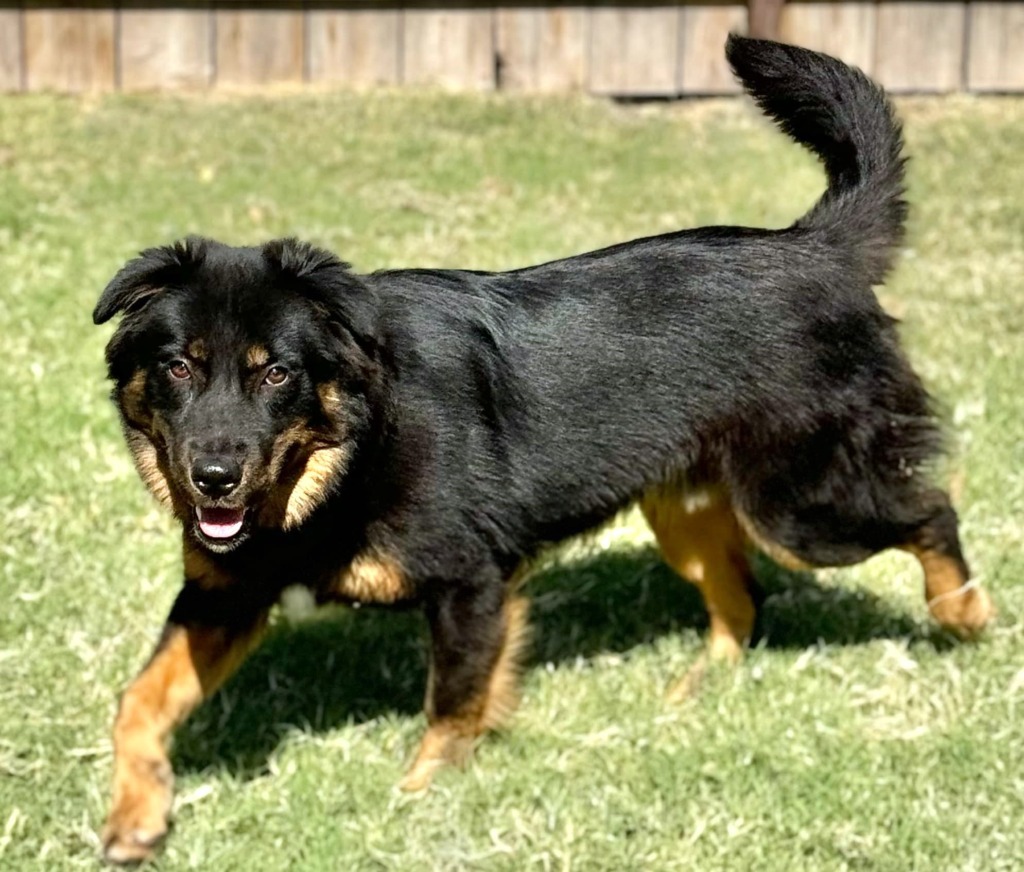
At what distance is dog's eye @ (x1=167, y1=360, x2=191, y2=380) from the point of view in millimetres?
3980

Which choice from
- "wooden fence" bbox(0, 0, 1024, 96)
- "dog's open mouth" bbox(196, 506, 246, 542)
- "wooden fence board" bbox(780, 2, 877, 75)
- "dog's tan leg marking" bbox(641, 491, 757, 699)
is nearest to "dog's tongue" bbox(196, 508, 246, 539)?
"dog's open mouth" bbox(196, 506, 246, 542)

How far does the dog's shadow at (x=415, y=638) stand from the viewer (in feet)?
15.7

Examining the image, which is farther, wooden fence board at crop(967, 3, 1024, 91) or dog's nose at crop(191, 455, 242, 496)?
wooden fence board at crop(967, 3, 1024, 91)

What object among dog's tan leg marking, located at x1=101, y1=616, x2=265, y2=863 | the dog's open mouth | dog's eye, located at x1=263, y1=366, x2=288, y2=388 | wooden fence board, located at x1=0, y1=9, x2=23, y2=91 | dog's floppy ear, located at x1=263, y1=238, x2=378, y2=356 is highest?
wooden fence board, located at x1=0, y1=9, x2=23, y2=91

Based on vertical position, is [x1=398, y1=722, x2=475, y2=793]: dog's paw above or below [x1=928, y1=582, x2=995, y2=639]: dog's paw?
below

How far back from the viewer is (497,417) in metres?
4.50

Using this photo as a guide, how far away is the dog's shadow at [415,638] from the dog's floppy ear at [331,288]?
1.39 meters

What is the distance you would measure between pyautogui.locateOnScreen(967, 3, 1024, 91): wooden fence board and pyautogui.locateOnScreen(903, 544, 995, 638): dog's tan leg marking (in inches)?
294

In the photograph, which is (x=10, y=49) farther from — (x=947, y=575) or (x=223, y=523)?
(x=947, y=575)

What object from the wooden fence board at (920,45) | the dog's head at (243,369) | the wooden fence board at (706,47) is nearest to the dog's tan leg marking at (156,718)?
the dog's head at (243,369)

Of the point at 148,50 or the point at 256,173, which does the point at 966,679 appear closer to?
the point at 256,173

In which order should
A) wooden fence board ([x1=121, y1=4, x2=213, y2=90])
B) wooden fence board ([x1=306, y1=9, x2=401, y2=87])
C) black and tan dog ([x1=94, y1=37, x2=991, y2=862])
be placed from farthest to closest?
wooden fence board ([x1=306, y1=9, x2=401, y2=87]) < wooden fence board ([x1=121, y1=4, x2=213, y2=90]) < black and tan dog ([x1=94, y1=37, x2=991, y2=862])

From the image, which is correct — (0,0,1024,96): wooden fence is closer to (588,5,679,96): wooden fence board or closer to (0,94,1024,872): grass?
(588,5,679,96): wooden fence board

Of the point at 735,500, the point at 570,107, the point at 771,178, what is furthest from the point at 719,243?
the point at 570,107
